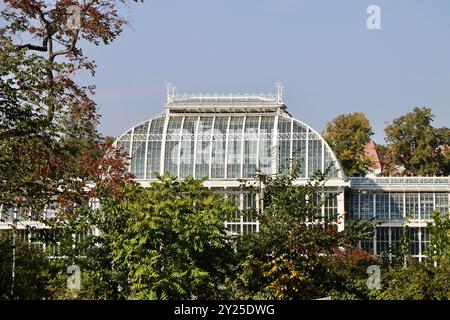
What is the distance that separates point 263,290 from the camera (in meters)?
27.7

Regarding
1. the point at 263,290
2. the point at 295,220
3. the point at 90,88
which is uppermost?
the point at 90,88

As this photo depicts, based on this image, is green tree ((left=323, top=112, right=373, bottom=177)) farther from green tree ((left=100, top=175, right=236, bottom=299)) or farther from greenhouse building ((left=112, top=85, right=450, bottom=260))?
green tree ((left=100, top=175, right=236, bottom=299))

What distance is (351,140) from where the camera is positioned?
243 ft

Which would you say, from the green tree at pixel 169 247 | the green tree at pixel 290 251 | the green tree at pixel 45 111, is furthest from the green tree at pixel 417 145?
the green tree at pixel 45 111

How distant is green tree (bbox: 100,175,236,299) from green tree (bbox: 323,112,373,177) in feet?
143

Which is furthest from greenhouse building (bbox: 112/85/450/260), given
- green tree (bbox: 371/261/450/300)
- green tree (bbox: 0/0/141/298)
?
green tree (bbox: 0/0/141/298)

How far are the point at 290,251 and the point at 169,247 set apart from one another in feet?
11.1

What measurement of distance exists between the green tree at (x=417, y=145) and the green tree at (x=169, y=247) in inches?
1867

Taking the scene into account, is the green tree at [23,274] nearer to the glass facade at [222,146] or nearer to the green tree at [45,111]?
the green tree at [45,111]

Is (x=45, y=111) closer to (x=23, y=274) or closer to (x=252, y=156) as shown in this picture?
(x=23, y=274)

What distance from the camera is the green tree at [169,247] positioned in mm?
26859
